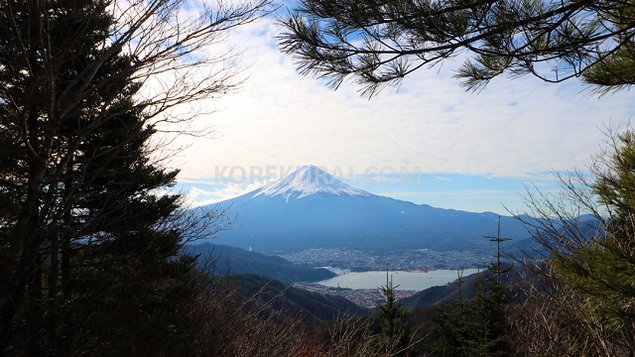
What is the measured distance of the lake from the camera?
3935 inches

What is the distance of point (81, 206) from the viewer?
532 centimetres

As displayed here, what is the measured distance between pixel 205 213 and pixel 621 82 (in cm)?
740

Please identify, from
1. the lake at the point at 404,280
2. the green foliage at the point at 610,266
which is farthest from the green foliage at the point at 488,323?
the lake at the point at 404,280

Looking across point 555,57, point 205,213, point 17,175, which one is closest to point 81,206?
point 17,175

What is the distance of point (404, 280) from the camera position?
112750 mm

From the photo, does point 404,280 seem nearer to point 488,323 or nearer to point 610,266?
point 488,323

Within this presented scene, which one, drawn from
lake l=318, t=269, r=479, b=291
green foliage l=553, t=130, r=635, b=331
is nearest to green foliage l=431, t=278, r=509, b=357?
green foliage l=553, t=130, r=635, b=331

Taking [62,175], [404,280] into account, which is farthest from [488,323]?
[404,280]

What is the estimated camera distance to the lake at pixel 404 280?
99950 mm

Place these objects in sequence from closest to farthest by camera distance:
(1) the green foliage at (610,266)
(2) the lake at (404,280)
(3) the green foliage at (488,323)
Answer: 1. (1) the green foliage at (610,266)
2. (3) the green foliage at (488,323)
3. (2) the lake at (404,280)

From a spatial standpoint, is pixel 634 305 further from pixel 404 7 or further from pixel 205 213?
pixel 205 213

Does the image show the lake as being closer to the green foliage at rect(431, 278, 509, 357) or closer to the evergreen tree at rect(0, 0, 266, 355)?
the green foliage at rect(431, 278, 509, 357)

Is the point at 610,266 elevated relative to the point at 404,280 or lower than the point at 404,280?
elevated

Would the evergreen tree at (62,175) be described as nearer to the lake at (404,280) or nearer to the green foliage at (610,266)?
the green foliage at (610,266)
